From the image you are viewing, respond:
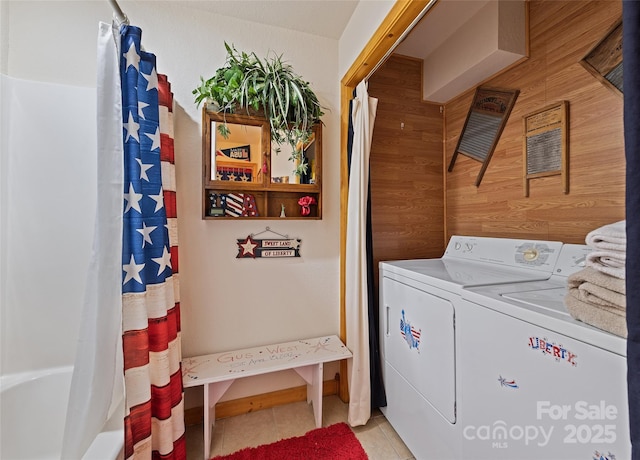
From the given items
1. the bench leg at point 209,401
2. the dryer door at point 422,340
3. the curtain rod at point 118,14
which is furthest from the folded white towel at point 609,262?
the curtain rod at point 118,14

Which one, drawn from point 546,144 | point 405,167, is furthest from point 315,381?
point 546,144

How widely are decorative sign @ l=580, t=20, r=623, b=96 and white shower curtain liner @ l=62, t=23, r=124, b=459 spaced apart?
2.32 m

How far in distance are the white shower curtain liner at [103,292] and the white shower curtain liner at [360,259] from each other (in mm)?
1265

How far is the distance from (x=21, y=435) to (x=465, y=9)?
11.7 feet

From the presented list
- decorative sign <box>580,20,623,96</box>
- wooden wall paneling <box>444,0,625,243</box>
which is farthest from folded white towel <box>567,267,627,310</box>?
decorative sign <box>580,20,623,96</box>

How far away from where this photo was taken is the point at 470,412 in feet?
3.51

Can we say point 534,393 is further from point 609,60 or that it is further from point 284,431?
point 609,60

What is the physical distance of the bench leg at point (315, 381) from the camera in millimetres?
1689

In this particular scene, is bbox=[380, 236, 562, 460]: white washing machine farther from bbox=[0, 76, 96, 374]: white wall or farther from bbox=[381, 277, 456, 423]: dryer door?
bbox=[0, 76, 96, 374]: white wall

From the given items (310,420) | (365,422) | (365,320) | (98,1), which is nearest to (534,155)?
(365,320)

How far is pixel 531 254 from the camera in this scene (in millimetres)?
1415

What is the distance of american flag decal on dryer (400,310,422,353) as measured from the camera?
4.60ft

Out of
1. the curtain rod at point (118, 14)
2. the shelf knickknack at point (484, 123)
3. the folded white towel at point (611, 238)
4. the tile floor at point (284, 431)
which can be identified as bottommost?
the tile floor at point (284, 431)

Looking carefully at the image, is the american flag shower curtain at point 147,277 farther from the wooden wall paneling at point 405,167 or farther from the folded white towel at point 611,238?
the folded white towel at point 611,238
